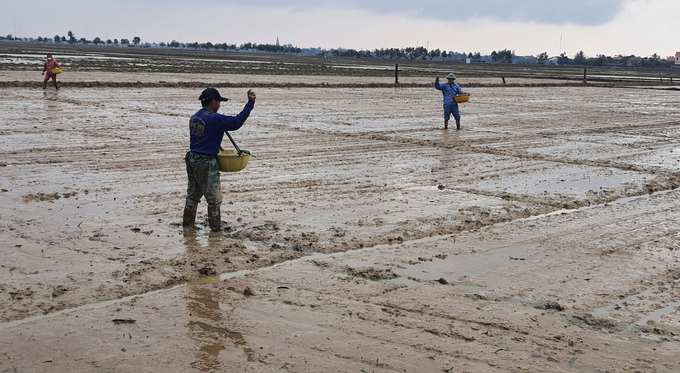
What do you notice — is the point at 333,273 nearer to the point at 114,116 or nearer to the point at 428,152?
the point at 428,152

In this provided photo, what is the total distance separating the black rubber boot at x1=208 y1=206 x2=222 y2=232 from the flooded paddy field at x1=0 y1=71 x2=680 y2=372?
0.32 feet

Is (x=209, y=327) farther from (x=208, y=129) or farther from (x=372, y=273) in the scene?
(x=208, y=129)

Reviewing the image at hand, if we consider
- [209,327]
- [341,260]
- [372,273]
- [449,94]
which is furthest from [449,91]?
[209,327]

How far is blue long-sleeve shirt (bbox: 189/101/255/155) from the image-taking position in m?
7.73

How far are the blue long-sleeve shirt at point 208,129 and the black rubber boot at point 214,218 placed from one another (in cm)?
63

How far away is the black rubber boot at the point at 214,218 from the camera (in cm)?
787

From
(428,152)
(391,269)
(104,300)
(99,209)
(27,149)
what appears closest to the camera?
(104,300)

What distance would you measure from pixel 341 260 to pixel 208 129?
2124 millimetres

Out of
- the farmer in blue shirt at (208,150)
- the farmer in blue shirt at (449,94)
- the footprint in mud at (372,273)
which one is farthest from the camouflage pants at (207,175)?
the farmer in blue shirt at (449,94)

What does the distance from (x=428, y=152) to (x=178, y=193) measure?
20.5 ft

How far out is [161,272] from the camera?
6.51 metres

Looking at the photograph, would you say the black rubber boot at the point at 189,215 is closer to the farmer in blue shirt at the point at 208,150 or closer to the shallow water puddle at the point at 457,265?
the farmer in blue shirt at the point at 208,150

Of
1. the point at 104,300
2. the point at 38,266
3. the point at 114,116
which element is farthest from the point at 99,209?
the point at 114,116

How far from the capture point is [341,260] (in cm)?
708
